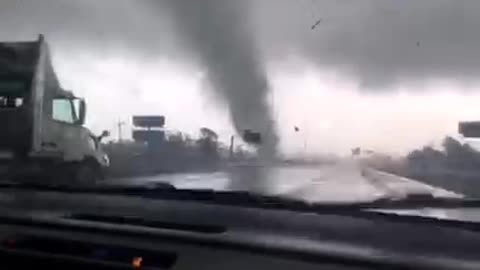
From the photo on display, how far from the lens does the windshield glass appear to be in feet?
8.56

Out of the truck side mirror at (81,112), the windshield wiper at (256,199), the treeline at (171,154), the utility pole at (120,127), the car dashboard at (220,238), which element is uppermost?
the truck side mirror at (81,112)

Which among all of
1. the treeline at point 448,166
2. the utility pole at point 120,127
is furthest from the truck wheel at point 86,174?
the treeline at point 448,166

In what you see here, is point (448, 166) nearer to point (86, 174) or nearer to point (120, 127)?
point (120, 127)

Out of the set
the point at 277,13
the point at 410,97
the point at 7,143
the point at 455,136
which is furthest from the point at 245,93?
the point at 7,143

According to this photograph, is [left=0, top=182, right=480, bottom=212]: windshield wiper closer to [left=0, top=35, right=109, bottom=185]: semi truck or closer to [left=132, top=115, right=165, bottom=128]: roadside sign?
[left=0, top=35, right=109, bottom=185]: semi truck

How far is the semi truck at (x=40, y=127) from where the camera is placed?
10.1ft

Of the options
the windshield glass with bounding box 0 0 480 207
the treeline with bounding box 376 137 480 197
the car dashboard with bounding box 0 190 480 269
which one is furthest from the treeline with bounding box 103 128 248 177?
the treeline with bounding box 376 137 480 197

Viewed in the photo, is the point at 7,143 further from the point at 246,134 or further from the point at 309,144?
the point at 309,144

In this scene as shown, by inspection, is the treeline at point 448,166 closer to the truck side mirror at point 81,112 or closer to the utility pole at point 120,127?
the utility pole at point 120,127

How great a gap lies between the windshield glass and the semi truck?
0.5 inches

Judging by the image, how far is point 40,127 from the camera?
3379 mm

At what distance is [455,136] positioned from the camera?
2.57 metres

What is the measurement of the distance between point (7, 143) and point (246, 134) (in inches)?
47.4

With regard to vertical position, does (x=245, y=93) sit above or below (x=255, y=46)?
below
